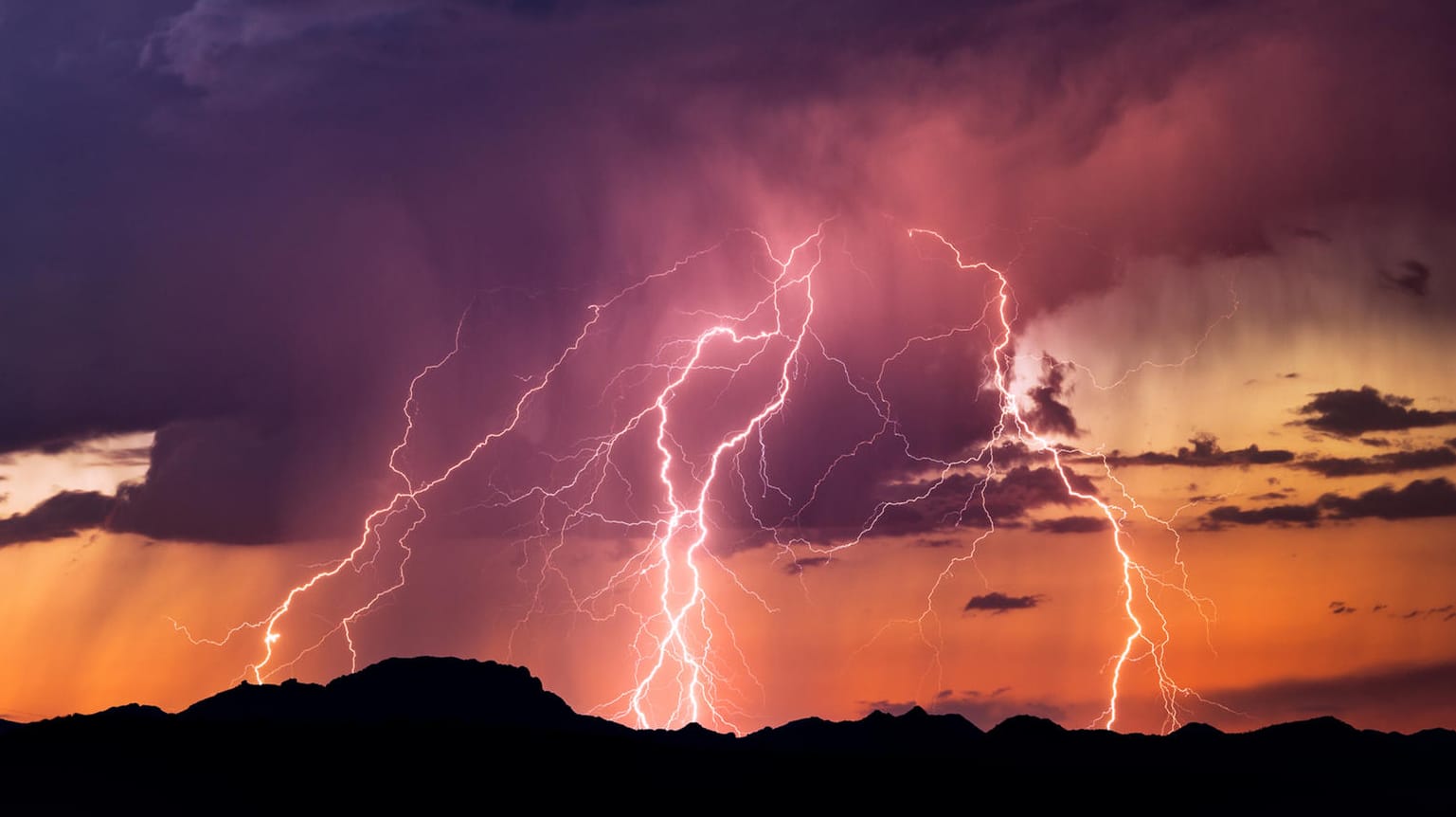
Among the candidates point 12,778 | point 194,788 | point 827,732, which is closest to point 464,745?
point 194,788

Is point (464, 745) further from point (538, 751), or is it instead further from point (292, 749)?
point (292, 749)

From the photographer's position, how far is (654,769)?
126 feet

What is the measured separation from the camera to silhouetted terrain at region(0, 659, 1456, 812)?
113 feet

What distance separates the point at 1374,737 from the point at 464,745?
1300 inches

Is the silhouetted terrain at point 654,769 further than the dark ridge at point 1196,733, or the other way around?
the dark ridge at point 1196,733

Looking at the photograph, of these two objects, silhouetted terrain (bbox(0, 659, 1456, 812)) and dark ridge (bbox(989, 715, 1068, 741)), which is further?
dark ridge (bbox(989, 715, 1068, 741))

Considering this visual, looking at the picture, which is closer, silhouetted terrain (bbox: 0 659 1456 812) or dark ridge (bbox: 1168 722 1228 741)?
silhouetted terrain (bbox: 0 659 1456 812)

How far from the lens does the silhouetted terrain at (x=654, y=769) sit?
34594mm

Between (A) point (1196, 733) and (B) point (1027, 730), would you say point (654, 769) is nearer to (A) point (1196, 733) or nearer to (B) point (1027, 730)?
(B) point (1027, 730)

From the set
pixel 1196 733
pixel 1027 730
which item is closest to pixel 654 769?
pixel 1027 730

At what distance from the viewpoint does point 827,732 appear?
56.1 m

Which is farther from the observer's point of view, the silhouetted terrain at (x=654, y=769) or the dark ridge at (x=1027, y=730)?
the dark ridge at (x=1027, y=730)

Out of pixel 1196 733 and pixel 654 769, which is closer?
pixel 654 769

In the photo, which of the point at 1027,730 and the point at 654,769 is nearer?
the point at 654,769
